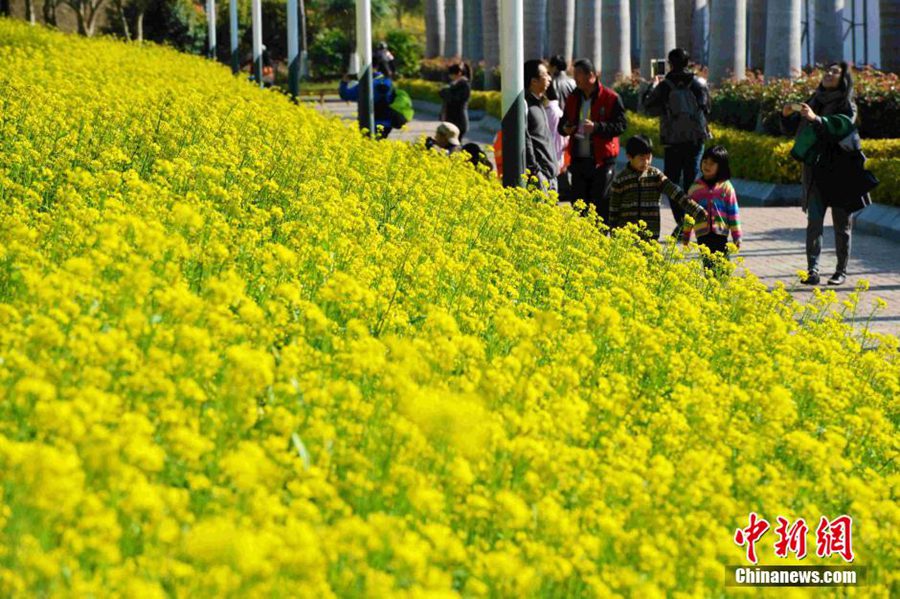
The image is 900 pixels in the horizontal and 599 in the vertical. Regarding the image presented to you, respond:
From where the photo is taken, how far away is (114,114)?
460 inches

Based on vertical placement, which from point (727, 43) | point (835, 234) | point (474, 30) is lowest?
point (835, 234)

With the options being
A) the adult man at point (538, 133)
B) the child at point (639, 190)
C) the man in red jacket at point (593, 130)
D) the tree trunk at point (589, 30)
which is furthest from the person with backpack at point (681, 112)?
the tree trunk at point (589, 30)

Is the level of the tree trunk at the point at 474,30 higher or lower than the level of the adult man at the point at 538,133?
higher

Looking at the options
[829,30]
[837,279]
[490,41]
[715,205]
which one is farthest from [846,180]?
[490,41]

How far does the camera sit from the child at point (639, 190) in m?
10.8

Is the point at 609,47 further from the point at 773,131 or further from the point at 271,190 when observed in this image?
the point at 271,190

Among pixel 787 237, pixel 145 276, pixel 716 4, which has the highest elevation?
pixel 716 4

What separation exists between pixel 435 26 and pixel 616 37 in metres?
17.3

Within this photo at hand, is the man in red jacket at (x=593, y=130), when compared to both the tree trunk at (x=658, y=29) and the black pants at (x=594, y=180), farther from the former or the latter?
the tree trunk at (x=658, y=29)

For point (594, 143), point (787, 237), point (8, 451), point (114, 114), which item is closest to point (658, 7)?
point (787, 237)

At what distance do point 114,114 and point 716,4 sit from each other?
55.1 feet

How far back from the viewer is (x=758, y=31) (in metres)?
30.1

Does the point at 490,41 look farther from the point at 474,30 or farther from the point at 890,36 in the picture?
the point at 890,36

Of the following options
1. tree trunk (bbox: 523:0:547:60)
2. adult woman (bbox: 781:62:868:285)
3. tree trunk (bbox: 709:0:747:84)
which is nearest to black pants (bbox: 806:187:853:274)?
adult woman (bbox: 781:62:868:285)
